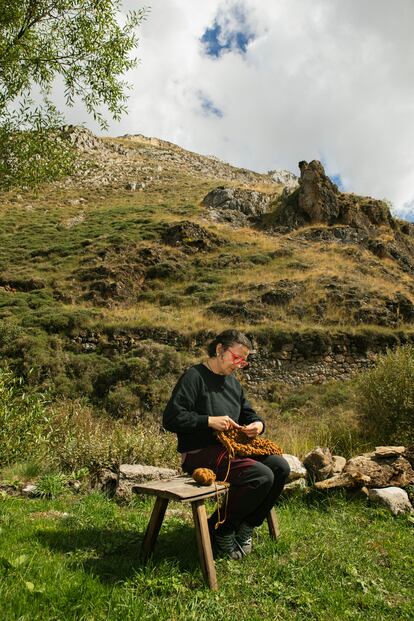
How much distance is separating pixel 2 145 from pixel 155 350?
497 inches

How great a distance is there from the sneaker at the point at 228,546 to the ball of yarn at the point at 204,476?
0.54m

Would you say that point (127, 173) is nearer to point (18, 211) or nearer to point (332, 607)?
point (18, 211)

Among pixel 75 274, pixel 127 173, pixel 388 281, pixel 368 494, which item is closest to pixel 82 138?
pixel 127 173

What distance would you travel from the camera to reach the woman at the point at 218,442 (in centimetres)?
384

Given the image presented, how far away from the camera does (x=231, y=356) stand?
4242 mm

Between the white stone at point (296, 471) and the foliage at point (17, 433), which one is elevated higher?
the white stone at point (296, 471)

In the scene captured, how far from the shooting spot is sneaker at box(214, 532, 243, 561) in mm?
3836

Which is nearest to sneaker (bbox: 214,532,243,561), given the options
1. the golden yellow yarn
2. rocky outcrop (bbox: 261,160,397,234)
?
the golden yellow yarn

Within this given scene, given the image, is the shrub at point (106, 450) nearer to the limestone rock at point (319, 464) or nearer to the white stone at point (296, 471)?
the white stone at point (296, 471)

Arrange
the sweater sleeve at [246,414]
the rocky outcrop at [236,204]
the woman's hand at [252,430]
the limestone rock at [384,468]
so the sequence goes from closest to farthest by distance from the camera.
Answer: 1. the woman's hand at [252,430]
2. the sweater sleeve at [246,414]
3. the limestone rock at [384,468]
4. the rocky outcrop at [236,204]

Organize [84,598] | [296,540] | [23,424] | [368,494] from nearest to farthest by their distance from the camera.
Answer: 1. [84,598]
2. [296,540]
3. [368,494]
4. [23,424]

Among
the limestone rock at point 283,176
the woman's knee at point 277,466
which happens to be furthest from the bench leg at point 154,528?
the limestone rock at point 283,176

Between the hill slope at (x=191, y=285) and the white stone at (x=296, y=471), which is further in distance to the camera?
the hill slope at (x=191, y=285)

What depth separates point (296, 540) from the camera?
14.1 ft
